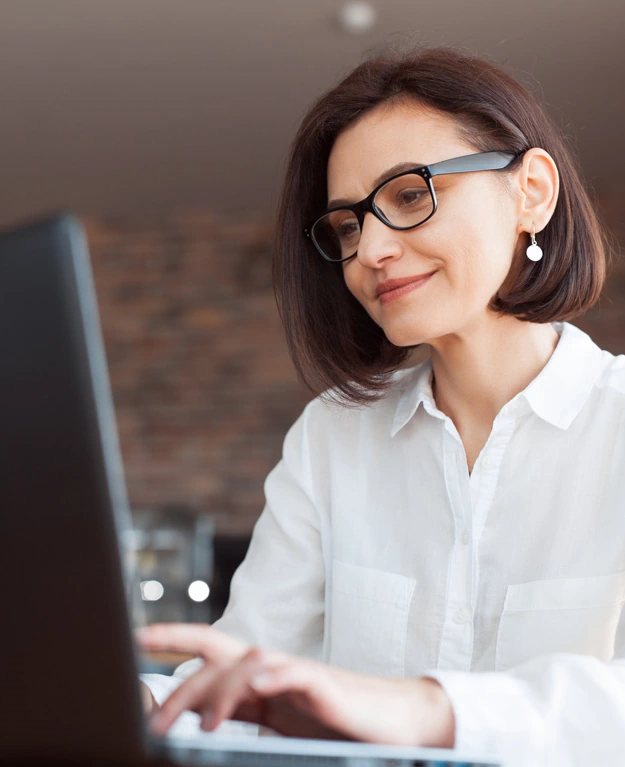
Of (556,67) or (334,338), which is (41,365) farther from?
(556,67)

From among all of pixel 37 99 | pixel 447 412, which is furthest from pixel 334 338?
pixel 37 99

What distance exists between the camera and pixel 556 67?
12.6ft

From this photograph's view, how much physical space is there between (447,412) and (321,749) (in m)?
0.96

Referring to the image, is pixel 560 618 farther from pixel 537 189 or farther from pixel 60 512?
pixel 60 512

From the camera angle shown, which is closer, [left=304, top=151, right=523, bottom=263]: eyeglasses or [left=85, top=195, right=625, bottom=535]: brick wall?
[left=304, top=151, right=523, bottom=263]: eyeglasses

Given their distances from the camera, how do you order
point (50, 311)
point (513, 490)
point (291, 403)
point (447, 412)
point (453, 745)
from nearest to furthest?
point (50, 311) → point (453, 745) → point (513, 490) → point (447, 412) → point (291, 403)

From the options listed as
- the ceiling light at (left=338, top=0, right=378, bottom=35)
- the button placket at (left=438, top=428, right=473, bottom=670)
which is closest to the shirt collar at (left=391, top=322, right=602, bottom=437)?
the button placket at (left=438, top=428, right=473, bottom=670)

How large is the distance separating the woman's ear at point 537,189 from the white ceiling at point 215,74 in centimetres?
163

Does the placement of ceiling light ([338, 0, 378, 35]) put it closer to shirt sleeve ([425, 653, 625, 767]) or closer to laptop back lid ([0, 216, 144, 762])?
shirt sleeve ([425, 653, 625, 767])

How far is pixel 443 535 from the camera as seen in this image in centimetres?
134

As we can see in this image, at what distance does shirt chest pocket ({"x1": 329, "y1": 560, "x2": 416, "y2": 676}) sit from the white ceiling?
6.54 feet

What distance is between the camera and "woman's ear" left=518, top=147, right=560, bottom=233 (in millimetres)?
1347

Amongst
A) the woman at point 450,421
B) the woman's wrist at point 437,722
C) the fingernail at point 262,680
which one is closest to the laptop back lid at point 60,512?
the fingernail at point 262,680

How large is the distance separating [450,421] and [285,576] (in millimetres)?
366
